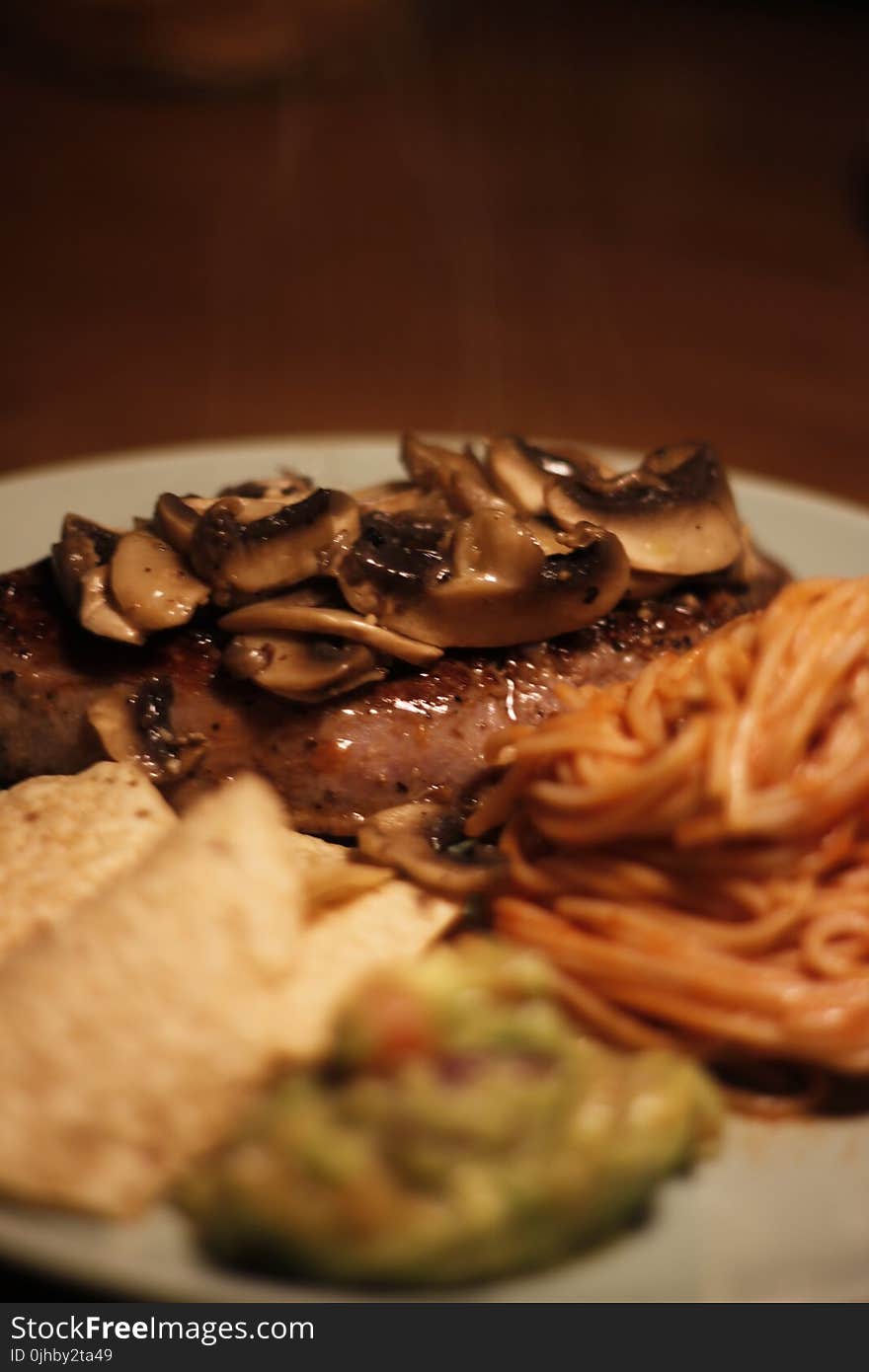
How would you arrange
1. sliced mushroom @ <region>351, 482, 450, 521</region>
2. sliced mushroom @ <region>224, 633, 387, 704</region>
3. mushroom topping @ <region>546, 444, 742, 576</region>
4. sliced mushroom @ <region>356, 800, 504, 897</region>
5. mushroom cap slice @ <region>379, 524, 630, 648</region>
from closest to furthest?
1. sliced mushroom @ <region>356, 800, 504, 897</region>
2. sliced mushroom @ <region>224, 633, 387, 704</region>
3. mushroom cap slice @ <region>379, 524, 630, 648</region>
4. mushroom topping @ <region>546, 444, 742, 576</region>
5. sliced mushroom @ <region>351, 482, 450, 521</region>

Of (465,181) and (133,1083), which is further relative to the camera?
(465,181)

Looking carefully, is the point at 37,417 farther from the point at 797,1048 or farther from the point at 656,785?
the point at 797,1048

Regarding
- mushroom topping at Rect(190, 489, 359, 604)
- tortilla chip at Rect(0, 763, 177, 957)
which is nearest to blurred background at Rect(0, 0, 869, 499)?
mushroom topping at Rect(190, 489, 359, 604)

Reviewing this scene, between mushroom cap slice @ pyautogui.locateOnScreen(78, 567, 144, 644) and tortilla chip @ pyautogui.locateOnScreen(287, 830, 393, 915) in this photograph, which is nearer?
tortilla chip @ pyautogui.locateOnScreen(287, 830, 393, 915)

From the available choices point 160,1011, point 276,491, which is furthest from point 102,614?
point 160,1011

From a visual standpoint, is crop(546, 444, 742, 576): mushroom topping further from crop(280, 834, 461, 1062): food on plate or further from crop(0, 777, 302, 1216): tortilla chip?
crop(0, 777, 302, 1216): tortilla chip
